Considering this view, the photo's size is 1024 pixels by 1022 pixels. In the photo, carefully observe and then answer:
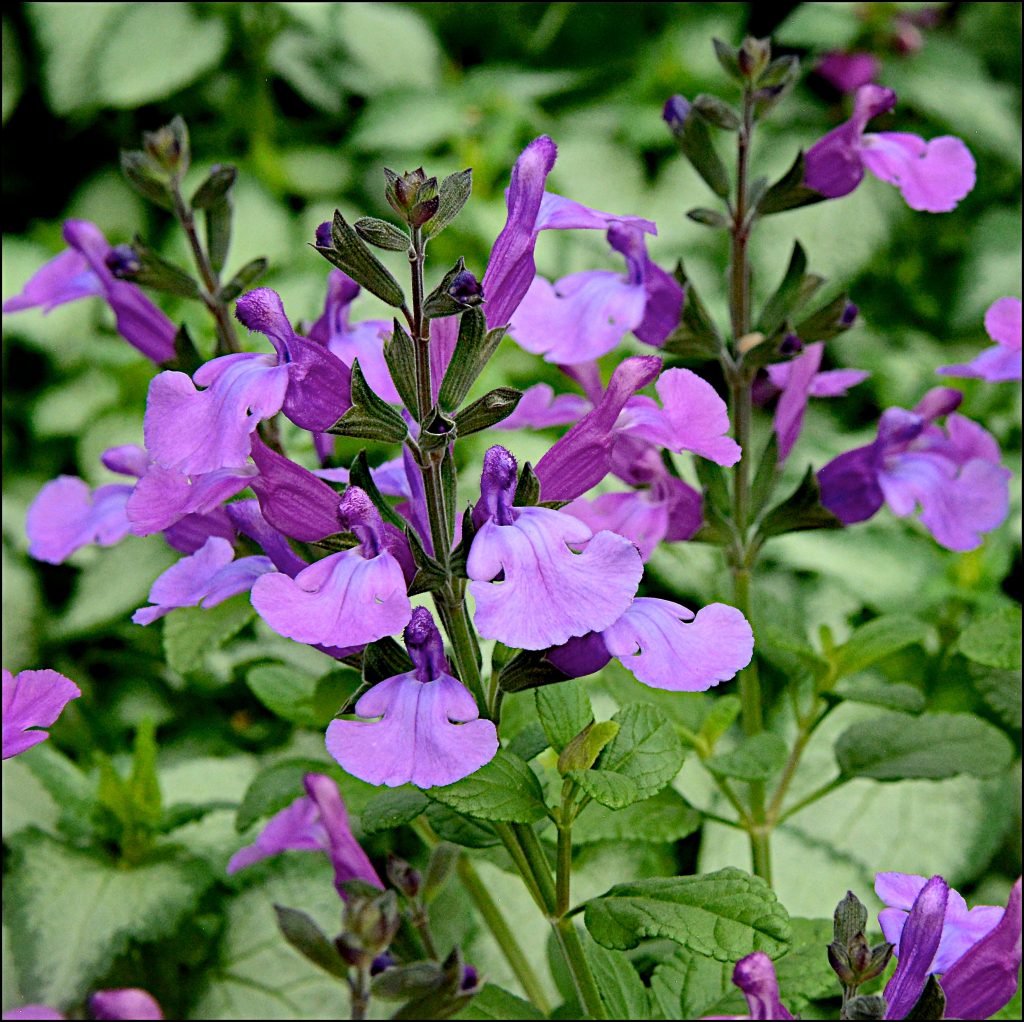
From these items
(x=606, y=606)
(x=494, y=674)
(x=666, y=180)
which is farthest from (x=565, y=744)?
(x=666, y=180)

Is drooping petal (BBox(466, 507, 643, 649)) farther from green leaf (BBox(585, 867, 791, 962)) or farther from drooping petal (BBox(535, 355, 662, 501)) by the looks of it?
green leaf (BBox(585, 867, 791, 962))

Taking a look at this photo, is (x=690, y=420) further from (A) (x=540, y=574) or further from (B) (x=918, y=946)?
(B) (x=918, y=946)

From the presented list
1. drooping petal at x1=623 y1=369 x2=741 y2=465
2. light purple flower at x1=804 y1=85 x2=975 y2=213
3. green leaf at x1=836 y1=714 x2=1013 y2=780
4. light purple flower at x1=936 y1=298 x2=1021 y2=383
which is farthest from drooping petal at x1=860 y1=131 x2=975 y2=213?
green leaf at x1=836 y1=714 x2=1013 y2=780

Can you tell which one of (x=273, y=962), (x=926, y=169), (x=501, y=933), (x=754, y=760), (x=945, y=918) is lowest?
(x=273, y=962)

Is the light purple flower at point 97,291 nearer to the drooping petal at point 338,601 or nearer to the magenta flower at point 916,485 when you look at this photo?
the drooping petal at point 338,601

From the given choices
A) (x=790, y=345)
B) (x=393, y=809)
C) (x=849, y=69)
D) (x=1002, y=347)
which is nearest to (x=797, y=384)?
(x=790, y=345)

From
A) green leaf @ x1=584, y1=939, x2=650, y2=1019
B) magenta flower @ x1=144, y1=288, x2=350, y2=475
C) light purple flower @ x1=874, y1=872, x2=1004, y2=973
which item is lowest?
green leaf @ x1=584, y1=939, x2=650, y2=1019

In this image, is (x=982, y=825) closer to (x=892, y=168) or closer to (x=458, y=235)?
(x=892, y=168)
